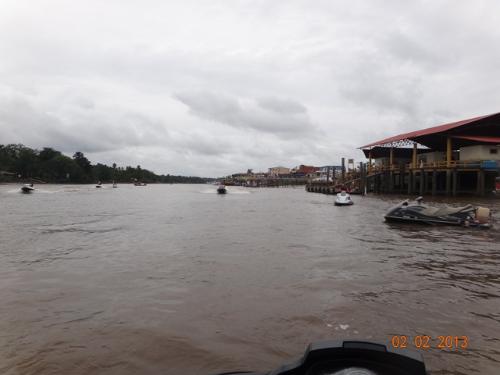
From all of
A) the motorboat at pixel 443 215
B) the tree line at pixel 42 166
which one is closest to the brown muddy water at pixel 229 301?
the motorboat at pixel 443 215

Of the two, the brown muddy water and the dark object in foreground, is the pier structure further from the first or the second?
the dark object in foreground

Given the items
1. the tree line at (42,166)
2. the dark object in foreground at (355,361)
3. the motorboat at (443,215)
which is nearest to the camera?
the dark object in foreground at (355,361)

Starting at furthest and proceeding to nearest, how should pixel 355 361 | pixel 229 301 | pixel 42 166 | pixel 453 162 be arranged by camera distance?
pixel 42 166, pixel 453 162, pixel 229 301, pixel 355 361

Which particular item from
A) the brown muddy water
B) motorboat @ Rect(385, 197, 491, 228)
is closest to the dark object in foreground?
the brown muddy water

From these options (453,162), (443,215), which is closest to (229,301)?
(443,215)

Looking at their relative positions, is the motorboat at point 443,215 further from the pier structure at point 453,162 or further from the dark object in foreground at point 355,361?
the pier structure at point 453,162

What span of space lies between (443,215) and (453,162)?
2782cm

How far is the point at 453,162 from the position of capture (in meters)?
42.5

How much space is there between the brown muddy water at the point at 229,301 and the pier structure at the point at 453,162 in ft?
103

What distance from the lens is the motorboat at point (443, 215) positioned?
17956 millimetres

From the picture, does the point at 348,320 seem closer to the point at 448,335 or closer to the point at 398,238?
the point at 448,335

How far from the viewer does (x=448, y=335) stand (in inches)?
218
